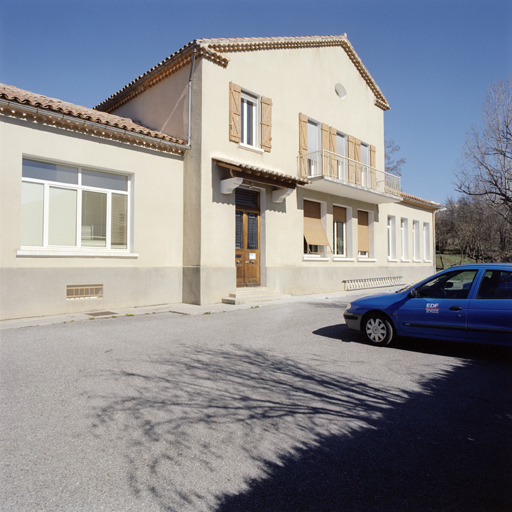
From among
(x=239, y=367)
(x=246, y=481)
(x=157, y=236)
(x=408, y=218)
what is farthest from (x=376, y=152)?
(x=246, y=481)

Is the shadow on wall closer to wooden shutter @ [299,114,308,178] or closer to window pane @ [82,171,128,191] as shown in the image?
window pane @ [82,171,128,191]

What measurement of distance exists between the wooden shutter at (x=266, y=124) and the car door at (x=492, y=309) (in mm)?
9901

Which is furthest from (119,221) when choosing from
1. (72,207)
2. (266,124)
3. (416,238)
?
(416,238)

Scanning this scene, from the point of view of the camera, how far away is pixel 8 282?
916 centimetres

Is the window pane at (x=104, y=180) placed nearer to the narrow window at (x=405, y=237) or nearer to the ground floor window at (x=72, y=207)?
the ground floor window at (x=72, y=207)

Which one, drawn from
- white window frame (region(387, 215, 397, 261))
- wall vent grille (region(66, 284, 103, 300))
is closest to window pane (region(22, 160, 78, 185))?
wall vent grille (region(66, 284, 103, 300))

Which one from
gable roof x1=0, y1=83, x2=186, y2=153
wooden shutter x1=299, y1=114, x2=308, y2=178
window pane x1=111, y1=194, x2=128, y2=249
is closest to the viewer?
gable roof x1=0, y1=83, x2=186, y2=153

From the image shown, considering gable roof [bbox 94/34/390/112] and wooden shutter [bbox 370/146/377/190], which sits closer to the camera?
gable roof [bbox 94/34/390/112]

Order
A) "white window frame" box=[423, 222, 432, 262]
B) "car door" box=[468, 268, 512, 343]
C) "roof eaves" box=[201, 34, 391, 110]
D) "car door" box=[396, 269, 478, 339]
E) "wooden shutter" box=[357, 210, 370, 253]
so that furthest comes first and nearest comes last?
"white window frame" box=[423, 222, 432, 262], "wooden shutter" box=[357, 210, 370, 253], "roof eaves" box=[201, 34, 391, 110], "car door" box=[396, 269, 478, 339], "car door" box=[468, 268, 512, 343]

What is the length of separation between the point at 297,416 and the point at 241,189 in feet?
36.0

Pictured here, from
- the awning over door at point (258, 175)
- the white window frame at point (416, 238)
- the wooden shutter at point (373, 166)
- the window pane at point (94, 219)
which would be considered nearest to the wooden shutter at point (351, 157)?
the wooden shutter at point (373, 166)

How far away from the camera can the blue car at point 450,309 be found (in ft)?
19.2

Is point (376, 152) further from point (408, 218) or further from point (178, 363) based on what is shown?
point (178, 363)

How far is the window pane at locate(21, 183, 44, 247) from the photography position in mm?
9641
